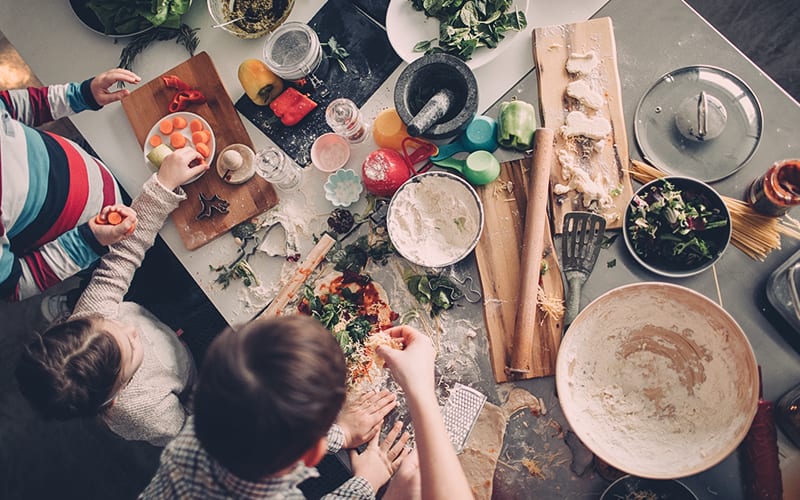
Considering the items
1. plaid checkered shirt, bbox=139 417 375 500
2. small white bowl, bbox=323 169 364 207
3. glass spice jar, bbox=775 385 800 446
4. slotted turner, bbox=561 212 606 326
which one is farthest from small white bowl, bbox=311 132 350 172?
glass spice jar, bbox=775 385 800 446

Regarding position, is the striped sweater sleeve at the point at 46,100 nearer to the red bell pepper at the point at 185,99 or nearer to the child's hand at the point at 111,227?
the red bell pepper at the point at 185,99

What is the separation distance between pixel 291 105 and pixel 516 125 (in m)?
0.61

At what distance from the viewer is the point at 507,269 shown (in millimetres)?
1307

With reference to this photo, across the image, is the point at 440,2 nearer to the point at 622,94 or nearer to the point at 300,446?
the point at 622,94

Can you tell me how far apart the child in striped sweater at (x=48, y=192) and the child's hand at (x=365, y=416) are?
75 centimetres

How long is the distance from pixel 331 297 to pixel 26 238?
0.84m

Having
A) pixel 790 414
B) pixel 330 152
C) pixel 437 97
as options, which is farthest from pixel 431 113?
pixel 790 414

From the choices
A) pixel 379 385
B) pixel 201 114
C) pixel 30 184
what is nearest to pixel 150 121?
pixel 201 114

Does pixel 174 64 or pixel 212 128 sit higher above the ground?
pixel 174 64

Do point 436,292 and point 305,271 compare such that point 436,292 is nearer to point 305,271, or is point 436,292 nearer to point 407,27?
point 305,271

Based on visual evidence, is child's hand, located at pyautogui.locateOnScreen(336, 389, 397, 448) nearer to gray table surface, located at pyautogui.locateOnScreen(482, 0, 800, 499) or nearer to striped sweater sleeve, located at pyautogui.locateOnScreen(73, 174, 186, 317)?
gray table surface, located at pyautogui.locateOnScreen(482, 0, 800, 499)

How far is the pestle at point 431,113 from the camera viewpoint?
1210 mm

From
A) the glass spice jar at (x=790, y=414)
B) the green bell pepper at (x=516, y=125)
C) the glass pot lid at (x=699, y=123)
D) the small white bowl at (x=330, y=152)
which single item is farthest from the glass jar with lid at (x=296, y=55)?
the glass spice jar at (x=790, y=414)

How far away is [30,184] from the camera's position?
52.7 inches
